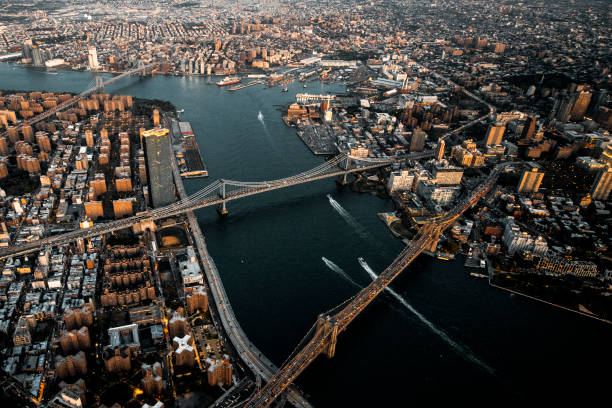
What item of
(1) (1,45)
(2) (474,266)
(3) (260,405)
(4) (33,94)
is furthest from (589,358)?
(1) (1,45)

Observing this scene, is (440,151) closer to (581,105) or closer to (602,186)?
(602,186)

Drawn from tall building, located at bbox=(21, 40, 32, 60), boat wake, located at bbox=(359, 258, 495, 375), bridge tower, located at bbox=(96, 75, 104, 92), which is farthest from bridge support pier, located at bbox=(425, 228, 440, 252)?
tall building, located at bbox=(21, 40, 32, 60)

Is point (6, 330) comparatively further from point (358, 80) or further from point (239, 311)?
point (358, 80)

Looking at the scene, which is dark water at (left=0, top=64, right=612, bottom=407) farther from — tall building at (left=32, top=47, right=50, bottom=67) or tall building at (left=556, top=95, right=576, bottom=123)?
tall building at (left=32, top=47, right=50, bottom=67)

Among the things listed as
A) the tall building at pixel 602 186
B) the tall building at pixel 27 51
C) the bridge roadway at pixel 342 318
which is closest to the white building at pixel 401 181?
the bridge roadway at pixel 342 318

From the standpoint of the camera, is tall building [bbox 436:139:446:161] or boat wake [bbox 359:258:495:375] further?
tall building [bbox 436:139:446:161]

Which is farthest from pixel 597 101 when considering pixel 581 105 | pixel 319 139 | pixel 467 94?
pixel 319 139
